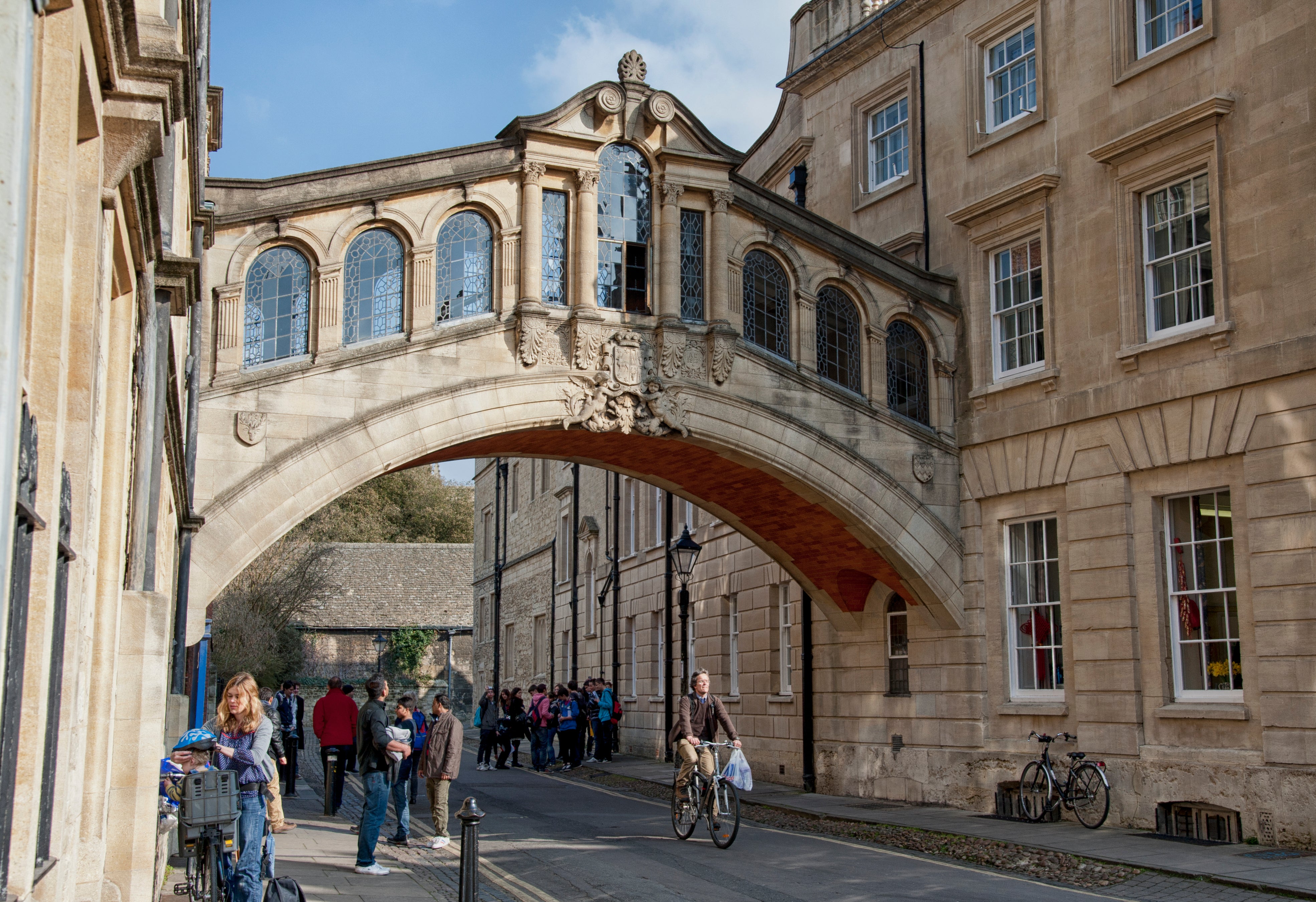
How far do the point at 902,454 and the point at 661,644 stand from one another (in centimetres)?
1138

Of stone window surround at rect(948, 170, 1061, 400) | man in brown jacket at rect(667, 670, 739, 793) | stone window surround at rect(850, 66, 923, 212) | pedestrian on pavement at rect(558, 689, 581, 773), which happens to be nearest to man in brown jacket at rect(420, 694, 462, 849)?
man in brown jacket at rect(667, 670, 739, 793)

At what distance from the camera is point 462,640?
5697cm

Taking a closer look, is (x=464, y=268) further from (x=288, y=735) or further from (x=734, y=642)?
(x=734, y=642)

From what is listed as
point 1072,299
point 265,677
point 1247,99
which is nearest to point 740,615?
point 1072,299

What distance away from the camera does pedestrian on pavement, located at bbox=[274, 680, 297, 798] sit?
790 inches

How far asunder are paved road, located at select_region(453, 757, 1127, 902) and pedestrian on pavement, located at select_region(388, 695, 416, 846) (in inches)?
33.9

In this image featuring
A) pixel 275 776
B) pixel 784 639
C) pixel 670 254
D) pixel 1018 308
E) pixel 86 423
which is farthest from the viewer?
pixel 784 639

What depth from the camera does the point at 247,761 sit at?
889 centimetres

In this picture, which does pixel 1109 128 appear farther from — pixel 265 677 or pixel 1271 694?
pixel 265 677

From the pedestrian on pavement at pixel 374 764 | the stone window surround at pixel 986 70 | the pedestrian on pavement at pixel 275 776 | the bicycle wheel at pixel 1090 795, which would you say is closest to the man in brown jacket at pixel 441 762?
the pedestrian on pavement at pixel 374 764

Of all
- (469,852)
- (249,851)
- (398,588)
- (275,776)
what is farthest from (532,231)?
(398,588)

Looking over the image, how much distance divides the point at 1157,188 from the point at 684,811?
29.4 feet

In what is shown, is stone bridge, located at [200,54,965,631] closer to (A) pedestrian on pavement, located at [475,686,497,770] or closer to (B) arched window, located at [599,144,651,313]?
(B) arched window, located at [599,144,651,313]

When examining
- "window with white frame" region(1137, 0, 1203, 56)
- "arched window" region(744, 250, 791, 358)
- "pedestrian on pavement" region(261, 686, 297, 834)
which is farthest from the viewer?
"arched window" region(744, 250, 791, 358)
